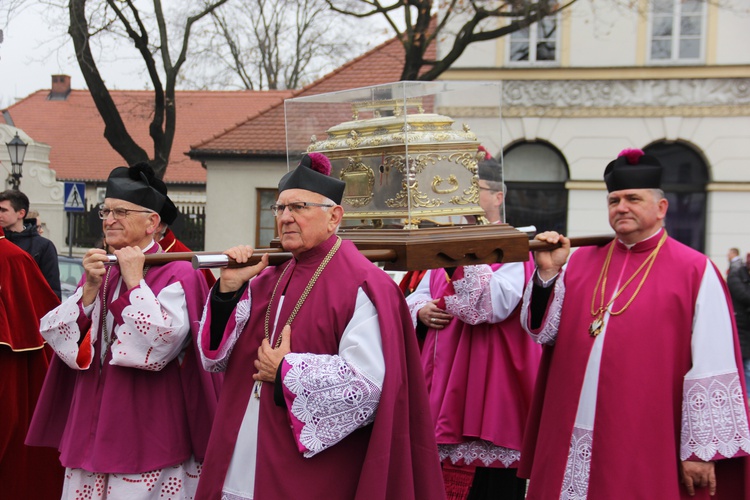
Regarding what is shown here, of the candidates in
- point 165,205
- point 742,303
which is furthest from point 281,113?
point 165,205

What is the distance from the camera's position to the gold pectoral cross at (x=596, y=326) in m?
4.27

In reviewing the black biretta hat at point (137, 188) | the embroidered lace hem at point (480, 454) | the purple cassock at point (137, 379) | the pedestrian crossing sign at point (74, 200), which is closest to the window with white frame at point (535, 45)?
the pedestrian crossing sign at point (74, 200)

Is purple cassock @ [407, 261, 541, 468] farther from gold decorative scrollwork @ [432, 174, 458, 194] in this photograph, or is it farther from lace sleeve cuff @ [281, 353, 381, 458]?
lace sleeve cuff @ [281, 353, 381, 458]

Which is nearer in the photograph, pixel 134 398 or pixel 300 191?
pixel 300 191

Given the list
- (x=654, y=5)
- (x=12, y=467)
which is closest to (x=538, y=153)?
(x=654, y=5)

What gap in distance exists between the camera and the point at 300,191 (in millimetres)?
3562

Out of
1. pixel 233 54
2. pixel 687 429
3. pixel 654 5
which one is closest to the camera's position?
pixel 687 429

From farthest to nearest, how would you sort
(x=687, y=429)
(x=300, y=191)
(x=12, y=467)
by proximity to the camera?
(x=12, y=467) < (x=687, y=429) < (x=300, y=191)

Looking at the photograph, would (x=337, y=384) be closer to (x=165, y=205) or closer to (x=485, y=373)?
(x=165, y=205)

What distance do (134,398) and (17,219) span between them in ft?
11.7

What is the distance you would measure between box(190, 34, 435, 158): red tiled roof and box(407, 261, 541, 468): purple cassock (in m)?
14.9

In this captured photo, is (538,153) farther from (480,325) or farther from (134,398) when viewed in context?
(134,398)

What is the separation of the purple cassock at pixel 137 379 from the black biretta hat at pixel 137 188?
0.75 feet

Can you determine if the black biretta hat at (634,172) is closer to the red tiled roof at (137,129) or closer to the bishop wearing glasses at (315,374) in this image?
the bishop wearing glasses at (315,374)
